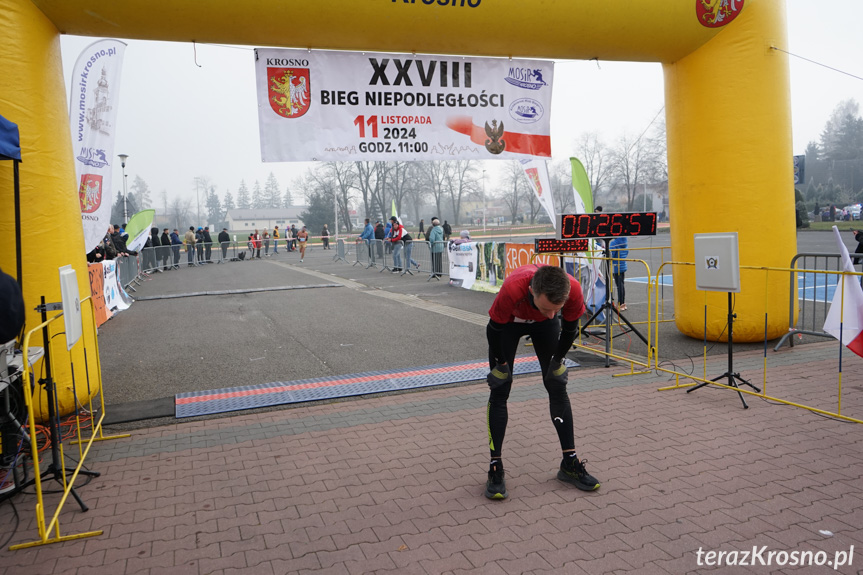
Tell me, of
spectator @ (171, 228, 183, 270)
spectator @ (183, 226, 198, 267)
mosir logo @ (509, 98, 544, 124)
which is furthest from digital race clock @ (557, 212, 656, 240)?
spectator @ (183, 226, 198, 267)

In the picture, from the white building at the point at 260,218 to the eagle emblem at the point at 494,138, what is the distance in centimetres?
11446

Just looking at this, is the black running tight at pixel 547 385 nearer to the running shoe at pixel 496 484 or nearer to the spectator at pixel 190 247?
the running shoe at pixel 496 484

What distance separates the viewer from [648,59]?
310 inches

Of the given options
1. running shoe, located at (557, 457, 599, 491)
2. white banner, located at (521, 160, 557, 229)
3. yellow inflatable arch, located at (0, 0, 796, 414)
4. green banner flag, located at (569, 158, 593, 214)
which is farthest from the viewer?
white banner, located at (521, 160, 557, 229)

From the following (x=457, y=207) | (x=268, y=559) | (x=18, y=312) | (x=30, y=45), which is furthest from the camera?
(x=457, y=207)

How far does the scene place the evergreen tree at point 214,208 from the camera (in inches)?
5226

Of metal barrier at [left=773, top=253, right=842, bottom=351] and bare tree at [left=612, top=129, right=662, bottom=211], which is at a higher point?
bare tree at [left=612, top=129, right=662, bottom=211]

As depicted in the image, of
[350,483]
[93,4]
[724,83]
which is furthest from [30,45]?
[724,83]

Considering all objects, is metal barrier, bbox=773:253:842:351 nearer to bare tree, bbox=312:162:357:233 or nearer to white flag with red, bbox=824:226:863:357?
white flag with red, bbox=824:226:863:357

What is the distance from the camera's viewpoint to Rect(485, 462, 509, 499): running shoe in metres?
4.08

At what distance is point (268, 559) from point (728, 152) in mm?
7139

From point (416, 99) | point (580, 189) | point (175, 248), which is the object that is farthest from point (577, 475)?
point (175, 248)

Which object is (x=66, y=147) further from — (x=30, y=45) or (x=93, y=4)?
(x=93, y=4)

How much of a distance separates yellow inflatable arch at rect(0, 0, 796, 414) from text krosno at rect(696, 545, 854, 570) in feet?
17.5
